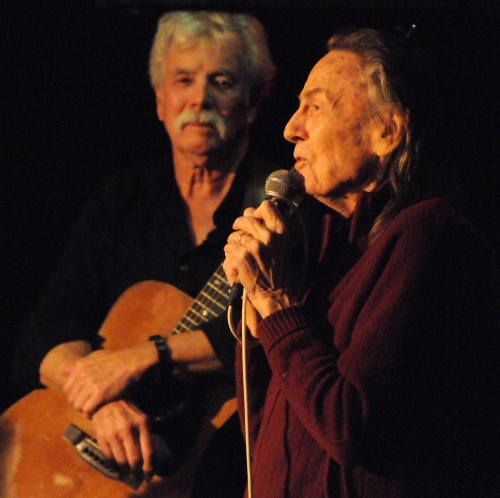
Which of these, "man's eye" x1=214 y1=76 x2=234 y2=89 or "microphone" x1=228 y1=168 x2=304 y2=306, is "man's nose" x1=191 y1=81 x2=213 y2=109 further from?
"microphone" x1=228 y1=168 x2=304 y2=306

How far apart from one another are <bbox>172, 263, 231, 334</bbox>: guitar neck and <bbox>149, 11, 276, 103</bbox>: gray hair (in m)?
0.67

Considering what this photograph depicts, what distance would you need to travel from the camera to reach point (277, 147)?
2.83 m

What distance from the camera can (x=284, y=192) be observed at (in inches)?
66.2

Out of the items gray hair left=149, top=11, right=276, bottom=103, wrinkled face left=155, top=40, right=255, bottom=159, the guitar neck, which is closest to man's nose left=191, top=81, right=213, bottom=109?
wrinkled face left=155, top=40, right=255, bottom=159

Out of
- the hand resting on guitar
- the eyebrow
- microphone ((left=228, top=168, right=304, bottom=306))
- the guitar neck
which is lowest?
the hand resting on guitar

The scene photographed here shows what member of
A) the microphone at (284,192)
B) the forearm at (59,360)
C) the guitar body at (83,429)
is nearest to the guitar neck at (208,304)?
the guitar body at (83,429)

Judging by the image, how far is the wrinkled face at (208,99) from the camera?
258 centimetres

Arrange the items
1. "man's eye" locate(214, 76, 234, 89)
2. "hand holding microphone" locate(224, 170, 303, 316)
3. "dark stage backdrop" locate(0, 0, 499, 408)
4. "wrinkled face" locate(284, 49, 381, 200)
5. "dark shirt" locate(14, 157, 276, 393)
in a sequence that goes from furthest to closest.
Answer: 1. "dark stage backdrop" locate(0, 0, 499, 408)
2. "man's eye" locate(214, 76, 234, 89)
3. "dark shirt" locate(14, 157, 276, 393)
4. "wrinkled face" locate(284, 49, 381, 200)
5. "hand holding microphone" locate(224, 170, 303, 316)

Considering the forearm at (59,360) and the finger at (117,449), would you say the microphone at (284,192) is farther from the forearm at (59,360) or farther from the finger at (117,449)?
the forearm at (59,360)

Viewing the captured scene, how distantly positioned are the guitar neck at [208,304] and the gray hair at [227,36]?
0.67 meters

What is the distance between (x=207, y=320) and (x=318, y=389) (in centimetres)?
92

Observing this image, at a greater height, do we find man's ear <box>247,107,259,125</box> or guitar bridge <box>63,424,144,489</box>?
man's ear <box>247,107,259,125</box>

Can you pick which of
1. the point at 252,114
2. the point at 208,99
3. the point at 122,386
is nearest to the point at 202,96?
the point at 208,99

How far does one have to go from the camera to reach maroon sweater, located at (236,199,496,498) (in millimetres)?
1430
